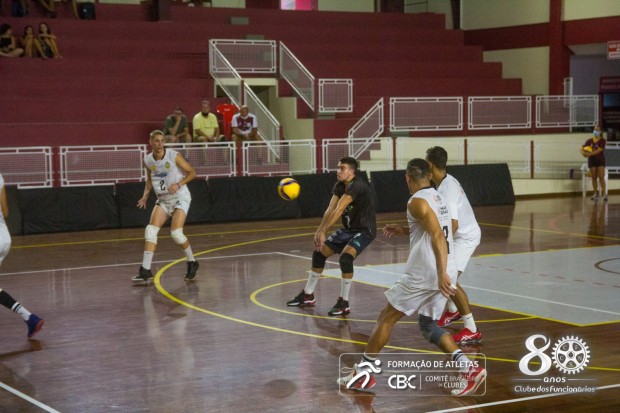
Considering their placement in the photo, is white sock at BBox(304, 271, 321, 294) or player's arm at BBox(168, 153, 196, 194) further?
player's arm at BBox(168, 153, 196, 194)

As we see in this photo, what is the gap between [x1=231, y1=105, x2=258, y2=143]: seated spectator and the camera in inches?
1075

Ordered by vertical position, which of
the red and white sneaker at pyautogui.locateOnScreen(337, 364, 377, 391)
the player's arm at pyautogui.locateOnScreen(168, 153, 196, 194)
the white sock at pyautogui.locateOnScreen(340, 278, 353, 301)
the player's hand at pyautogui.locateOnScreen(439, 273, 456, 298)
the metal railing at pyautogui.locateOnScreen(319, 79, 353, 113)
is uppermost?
the metal railing at pyautogui.locateOnScreen(319, 79, 353, 113)

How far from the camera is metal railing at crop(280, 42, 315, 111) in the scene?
30312 millimetres

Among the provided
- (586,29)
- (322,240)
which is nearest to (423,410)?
(322,240)

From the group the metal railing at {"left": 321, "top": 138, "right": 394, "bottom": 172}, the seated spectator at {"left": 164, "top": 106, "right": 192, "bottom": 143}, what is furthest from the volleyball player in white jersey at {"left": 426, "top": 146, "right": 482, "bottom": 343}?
the metal railing at {"left": 321, "top": 138, "right": 394, "bottom": 172}

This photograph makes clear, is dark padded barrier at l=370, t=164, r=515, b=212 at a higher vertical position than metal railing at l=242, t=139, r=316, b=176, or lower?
lower

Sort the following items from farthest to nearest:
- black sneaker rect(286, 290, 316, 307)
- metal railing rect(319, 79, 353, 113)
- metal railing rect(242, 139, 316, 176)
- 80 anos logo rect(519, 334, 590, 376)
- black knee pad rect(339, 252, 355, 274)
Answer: metal railing rect(319, 79, 353, 113) < metal railing rect(242, 139, 316, 176) < black sneaker rect(286, 290, 316, 307) < black knee pad rect(339, 252, 355, 274) < 80 anos logo rect(519, 334, 590, 376)

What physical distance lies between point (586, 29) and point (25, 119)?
19491 millimetres

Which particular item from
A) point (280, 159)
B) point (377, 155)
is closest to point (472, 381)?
point (280, 159)

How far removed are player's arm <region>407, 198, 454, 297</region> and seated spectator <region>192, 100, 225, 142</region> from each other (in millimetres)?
18407

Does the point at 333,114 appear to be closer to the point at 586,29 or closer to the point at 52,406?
the point at 586,29

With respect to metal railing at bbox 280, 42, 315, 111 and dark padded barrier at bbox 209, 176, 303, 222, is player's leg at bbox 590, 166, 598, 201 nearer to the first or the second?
metal railing at bbox 280, 42, 315, 111

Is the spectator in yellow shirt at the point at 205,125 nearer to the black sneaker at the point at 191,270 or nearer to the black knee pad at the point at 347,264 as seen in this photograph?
the black sneaker at the point at 191,270

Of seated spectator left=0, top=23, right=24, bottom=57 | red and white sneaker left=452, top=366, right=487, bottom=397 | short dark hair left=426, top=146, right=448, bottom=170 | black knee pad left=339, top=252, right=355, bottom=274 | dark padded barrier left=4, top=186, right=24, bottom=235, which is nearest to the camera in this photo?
red and white sneaker left=452, top=366, right=487, bottom=397
